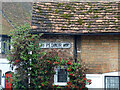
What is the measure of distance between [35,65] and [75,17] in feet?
10.2

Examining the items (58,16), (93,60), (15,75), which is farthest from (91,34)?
(15,75)

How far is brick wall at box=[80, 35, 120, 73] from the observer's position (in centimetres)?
993

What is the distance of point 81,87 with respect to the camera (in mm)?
9234

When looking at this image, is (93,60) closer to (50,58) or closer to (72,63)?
(72,63)

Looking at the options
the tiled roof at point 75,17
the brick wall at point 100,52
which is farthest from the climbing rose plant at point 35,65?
the tiled roof at point 75,17

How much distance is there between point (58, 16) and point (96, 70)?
316 centimetres

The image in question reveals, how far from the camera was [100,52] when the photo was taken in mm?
10016

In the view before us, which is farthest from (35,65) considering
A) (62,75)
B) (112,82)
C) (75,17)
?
(112,82)

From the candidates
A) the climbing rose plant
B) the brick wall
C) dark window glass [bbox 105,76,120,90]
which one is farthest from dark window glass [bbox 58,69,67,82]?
dark window glass [bbox 105,76,120,90]

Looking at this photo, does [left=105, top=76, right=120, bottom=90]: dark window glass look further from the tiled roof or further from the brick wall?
the tiled roof

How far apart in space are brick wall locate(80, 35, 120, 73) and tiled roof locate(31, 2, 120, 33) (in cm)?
57

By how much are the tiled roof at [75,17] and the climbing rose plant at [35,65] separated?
0.96 metres

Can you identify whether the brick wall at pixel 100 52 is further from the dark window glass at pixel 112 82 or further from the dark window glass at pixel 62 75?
the dark window glass at pixel 62 75

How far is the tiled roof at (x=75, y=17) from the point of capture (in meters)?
9.81
